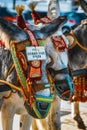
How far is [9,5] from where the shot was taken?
1869 centimetres

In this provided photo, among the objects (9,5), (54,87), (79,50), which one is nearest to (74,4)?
(9,5)

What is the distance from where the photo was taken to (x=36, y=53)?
2.73 metres

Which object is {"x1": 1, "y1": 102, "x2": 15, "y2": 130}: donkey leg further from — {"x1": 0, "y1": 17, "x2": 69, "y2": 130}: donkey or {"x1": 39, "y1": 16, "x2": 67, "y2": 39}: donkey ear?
{"x1": 39, "y1": 16, "x2": 67, "y2": 39}: donkey ear

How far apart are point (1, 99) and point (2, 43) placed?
426 millimetres

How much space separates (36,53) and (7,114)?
57 centimetres

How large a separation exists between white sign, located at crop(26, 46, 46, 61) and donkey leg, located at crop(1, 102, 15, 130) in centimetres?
46

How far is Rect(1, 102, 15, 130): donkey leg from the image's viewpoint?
295 centimetres

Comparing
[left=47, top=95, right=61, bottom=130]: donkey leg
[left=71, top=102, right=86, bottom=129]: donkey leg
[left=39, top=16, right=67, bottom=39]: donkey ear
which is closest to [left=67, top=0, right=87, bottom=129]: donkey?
[left=47, top=95, right=61, bottom=130]: donkey leg

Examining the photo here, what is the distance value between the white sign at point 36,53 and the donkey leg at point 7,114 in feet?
1.51

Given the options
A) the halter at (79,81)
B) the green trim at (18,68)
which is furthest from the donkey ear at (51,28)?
the halter at (79,81)

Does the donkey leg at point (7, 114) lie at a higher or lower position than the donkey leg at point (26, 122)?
higher

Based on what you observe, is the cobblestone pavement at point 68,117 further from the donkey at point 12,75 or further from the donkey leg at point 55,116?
the donkey at point 12,75

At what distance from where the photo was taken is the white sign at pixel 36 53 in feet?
8.88

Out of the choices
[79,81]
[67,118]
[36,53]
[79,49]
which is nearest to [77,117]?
[67,118]
